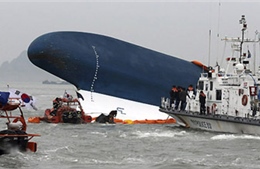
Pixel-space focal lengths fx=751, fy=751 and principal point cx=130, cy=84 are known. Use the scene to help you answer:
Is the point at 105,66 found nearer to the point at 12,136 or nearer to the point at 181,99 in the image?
the point at 181,99

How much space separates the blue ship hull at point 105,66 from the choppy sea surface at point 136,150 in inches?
260

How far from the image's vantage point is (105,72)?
44438 mm

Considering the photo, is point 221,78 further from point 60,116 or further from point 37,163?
point 37,163

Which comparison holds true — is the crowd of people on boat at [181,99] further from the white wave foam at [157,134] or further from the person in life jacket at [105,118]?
the person in life jacket at [105,118]

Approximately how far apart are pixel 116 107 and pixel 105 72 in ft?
7.13

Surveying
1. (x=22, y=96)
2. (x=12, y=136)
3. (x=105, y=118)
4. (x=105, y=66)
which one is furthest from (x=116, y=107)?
(x=12, y=136)

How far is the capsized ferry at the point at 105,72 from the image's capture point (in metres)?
43.8

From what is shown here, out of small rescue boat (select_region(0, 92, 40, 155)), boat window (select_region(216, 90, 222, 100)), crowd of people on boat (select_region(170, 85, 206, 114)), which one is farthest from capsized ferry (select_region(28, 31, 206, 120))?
small rescue boat (select_region(0, 92, 40, 155))

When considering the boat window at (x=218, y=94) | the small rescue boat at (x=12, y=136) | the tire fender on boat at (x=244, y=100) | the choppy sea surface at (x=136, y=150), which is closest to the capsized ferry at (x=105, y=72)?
the choppy sea surface at (x=136, y=150)

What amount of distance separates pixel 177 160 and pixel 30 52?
21.1m

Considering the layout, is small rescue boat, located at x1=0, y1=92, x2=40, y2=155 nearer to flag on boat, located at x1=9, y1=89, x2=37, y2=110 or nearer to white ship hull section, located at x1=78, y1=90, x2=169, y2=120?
flag on boat, located at x1=9, y1=89, x2=37, y2=110

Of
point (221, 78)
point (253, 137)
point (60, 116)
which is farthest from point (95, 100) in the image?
point (253, 137)

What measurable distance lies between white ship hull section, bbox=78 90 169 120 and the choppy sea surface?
5.68m

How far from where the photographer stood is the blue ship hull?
4381 centimetres
